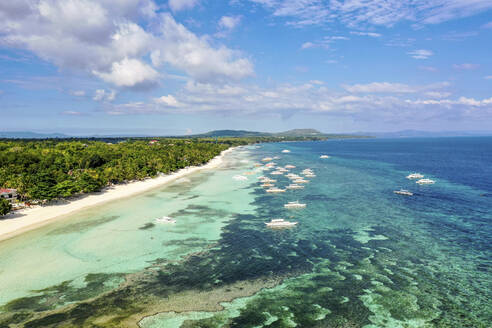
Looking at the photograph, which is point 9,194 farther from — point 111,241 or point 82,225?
point 111,241

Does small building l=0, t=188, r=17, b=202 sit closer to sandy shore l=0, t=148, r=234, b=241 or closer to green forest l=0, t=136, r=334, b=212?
green forest l=0, t=136, r=334, b=212

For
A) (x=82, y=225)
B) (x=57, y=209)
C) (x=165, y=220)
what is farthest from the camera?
(x=57, y=209)

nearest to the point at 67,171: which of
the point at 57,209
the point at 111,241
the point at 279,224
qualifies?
the point at 57,209

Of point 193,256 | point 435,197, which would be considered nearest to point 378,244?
point 193,256

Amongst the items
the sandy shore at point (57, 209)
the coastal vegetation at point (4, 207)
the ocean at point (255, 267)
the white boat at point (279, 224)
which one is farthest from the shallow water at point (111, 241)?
the white boat at point (279, 224)

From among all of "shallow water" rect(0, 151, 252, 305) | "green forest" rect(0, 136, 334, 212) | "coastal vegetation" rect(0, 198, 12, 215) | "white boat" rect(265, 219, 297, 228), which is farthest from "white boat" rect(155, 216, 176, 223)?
"coastal vegetation" rect(0, 198, 12, 215)

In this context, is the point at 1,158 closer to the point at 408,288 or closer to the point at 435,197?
the point at 408,288

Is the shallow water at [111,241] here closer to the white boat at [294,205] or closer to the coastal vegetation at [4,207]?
the coastal vegetation at [4,207]

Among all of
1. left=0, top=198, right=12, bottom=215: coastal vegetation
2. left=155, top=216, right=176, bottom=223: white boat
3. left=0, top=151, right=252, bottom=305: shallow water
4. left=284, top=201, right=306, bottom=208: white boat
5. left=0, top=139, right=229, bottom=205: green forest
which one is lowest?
left=0, top=151, right=252, bottom=305: shallow water
